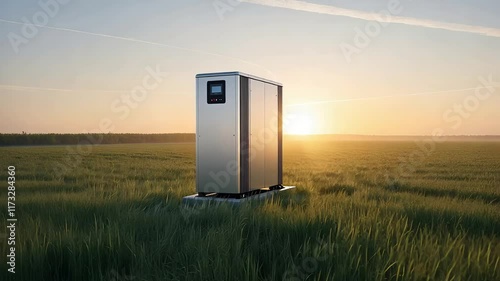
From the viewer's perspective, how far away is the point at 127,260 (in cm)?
396

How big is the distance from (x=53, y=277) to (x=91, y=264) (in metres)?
0.33

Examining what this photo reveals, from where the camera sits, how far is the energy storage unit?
7.54 metres

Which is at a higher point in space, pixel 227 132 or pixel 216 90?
pixel 216 90

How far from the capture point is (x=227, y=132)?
760cm

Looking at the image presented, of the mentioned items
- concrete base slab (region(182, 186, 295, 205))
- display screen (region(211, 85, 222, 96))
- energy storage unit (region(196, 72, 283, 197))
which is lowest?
concrete base slab (region(182, 186, 295, 205))

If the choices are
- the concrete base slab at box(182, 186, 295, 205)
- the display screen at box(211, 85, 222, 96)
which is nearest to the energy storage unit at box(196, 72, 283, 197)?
the display screen at box(211, 85, 222, 96)

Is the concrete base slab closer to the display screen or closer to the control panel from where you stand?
the control panel

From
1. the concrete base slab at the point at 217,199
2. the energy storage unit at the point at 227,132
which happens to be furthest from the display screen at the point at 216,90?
the concrete base slab at the point at 217,199

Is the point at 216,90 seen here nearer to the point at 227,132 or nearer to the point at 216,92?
the point at 216,92

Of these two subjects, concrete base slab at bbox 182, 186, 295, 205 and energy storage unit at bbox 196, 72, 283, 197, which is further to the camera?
energy storage unit at bbox 196, 72, 283, 197

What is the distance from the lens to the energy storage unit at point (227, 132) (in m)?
7.54

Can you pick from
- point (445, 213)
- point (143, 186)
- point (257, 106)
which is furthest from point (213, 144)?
point (445, 213)

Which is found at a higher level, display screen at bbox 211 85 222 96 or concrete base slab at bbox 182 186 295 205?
display screen at bbox 211 85 222 96

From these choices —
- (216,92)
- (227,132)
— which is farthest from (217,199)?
(216,92)
